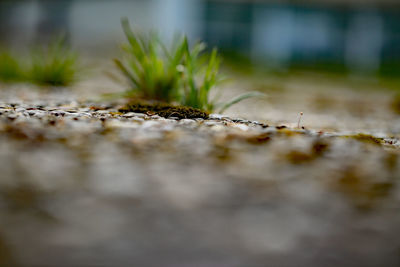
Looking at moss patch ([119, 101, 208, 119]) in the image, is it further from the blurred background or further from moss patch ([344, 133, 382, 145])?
the blurred background

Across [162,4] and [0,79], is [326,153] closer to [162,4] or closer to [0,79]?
[0,79]

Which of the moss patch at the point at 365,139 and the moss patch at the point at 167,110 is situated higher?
the moss patch at the point at 167,110

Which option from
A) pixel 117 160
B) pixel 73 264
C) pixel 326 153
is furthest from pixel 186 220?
pixel 326 153

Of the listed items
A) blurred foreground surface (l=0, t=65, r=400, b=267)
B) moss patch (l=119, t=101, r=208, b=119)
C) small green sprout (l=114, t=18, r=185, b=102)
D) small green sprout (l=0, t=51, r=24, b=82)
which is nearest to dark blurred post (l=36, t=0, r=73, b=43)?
small green sprout (l=0, t=51, r=24, b=82)

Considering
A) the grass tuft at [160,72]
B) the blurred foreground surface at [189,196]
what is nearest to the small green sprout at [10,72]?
the grass tuft at [160,72]

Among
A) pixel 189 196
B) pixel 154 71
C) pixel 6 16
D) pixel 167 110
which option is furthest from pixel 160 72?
pixel 6 16

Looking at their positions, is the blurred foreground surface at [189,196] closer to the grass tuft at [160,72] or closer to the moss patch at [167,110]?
the moss patch at [167,110]
